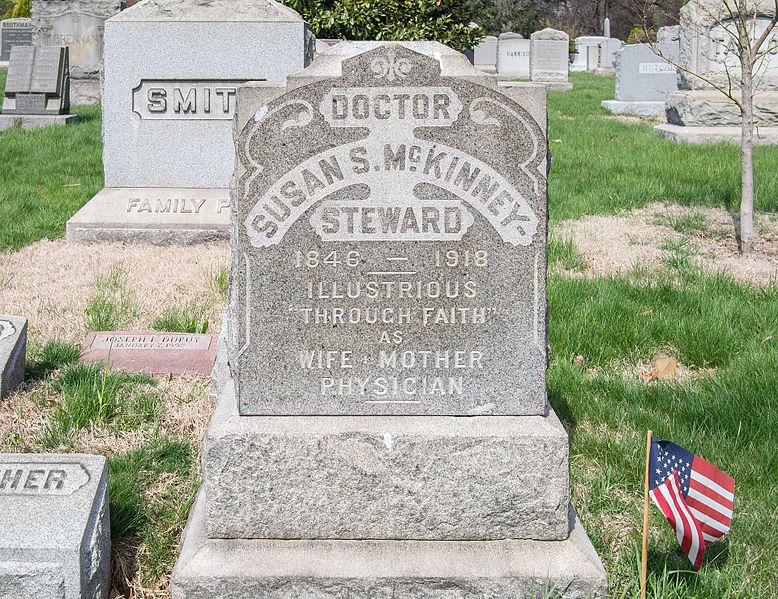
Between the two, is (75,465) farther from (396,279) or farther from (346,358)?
(396,279)

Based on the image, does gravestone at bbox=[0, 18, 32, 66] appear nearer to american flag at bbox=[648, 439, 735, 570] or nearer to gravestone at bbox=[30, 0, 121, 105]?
gravestone at bbox=[30, 0, 121, 105]

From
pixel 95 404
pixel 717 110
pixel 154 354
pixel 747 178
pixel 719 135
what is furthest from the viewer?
pixel 717 110

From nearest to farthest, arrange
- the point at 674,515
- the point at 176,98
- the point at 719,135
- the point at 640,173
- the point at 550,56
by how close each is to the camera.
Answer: the point at 674,515 < the point at 176,98 < the point at 640,173 < the point at 719,135 < the point at 550,56

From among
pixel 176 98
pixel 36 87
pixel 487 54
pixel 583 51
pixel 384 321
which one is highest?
pixel 176 98

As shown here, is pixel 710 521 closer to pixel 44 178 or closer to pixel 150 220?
pixel 150 220

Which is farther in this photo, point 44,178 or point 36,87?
point 36,87

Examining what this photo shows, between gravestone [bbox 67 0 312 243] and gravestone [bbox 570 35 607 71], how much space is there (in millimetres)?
33040

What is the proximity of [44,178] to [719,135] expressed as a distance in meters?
7.75

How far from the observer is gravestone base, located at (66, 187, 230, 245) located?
21.9 ft

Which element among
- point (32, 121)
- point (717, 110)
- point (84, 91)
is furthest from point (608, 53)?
point (32, 121)

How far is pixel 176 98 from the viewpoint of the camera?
6809 mm

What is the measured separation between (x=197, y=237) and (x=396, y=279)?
14.6 feet

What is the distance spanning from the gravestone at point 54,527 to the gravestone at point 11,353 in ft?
4.18

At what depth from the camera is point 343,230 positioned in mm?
2494
